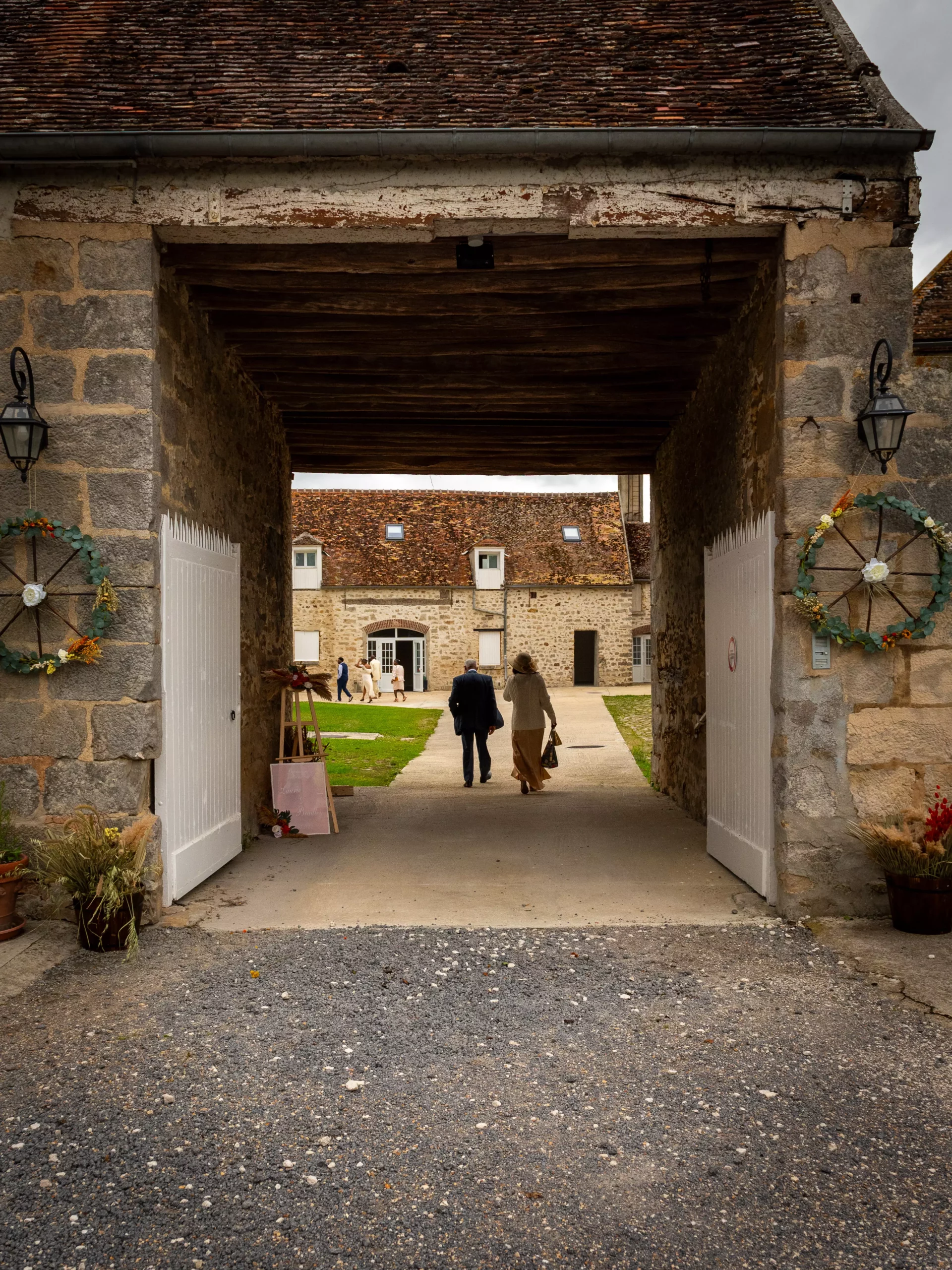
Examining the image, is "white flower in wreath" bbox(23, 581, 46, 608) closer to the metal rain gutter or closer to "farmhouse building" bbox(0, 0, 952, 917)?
"farmhouse building" bbox(0, 0, 952, 917)

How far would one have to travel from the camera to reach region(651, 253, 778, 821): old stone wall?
530 centimetres

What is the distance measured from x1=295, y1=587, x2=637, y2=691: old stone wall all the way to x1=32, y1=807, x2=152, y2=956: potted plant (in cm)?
2442

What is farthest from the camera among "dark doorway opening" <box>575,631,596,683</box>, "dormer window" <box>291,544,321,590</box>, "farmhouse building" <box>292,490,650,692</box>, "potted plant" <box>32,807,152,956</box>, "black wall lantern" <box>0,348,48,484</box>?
"dark doorway opening" <box>575,631,596,683</box>

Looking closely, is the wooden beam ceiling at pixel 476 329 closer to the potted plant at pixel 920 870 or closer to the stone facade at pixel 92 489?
the stone facade at pixel 92 489

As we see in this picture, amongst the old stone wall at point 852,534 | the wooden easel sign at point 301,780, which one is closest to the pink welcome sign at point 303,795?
the wooden easel sign at point 301,780

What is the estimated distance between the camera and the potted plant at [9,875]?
14.2ft

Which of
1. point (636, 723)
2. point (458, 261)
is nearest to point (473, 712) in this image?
point (458, 261)

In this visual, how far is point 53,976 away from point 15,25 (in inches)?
215

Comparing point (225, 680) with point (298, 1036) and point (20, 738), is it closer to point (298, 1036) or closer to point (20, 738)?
point (20, 738)

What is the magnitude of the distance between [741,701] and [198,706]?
326cm

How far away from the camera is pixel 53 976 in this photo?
13.0 feet

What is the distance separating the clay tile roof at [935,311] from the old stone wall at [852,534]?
0.37 m

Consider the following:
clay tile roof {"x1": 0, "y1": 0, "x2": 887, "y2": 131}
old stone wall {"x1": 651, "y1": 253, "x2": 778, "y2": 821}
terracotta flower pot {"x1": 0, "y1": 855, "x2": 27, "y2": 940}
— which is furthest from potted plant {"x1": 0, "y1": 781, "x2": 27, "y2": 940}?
old stone wall {"x1": 651, "y1": 253, "x2": 778, "y2": 821}

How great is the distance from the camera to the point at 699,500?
23.7 ft
